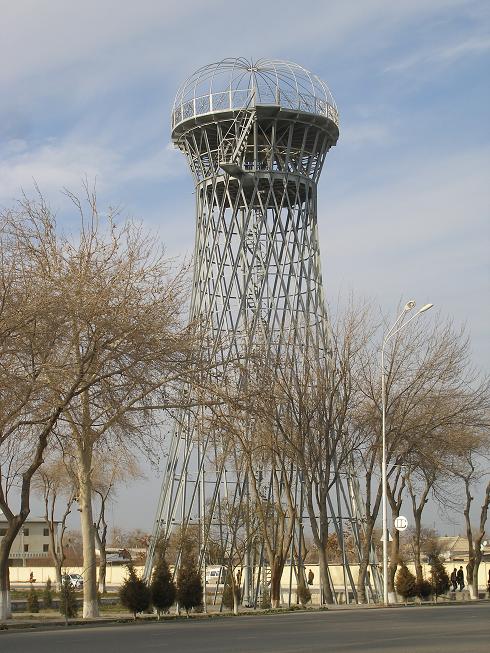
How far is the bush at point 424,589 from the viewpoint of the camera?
37.1 metres

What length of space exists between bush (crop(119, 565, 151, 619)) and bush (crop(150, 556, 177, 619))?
1.25 ft

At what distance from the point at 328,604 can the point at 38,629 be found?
1335 centimetres

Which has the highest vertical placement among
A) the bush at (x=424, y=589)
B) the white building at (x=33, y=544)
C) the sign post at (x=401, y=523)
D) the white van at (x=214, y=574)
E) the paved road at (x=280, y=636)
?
the white building at (x=33, y=544)

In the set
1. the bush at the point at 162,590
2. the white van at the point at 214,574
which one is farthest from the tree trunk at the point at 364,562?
the bush at the point at 162,590

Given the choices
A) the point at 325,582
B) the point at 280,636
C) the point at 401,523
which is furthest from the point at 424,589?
the point at 280,636

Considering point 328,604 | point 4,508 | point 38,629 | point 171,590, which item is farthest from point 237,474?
point 38,629

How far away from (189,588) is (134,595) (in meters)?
2.34

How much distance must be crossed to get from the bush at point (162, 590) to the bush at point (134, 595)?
380mm

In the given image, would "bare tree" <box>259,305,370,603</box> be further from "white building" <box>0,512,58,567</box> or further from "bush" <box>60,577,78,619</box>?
"white building" <box>0,512,58,567</box>

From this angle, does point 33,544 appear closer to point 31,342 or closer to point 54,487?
point 54,487

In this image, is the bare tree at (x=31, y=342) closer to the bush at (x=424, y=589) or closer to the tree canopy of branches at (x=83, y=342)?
the tree canopy of branches at (x=83, y=342)

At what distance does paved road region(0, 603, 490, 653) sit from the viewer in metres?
15.6

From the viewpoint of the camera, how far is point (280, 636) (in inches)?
717

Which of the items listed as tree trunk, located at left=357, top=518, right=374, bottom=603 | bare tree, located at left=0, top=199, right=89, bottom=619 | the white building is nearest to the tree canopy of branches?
bare tree, located at left=0, top=199, right=89, bottom=619
